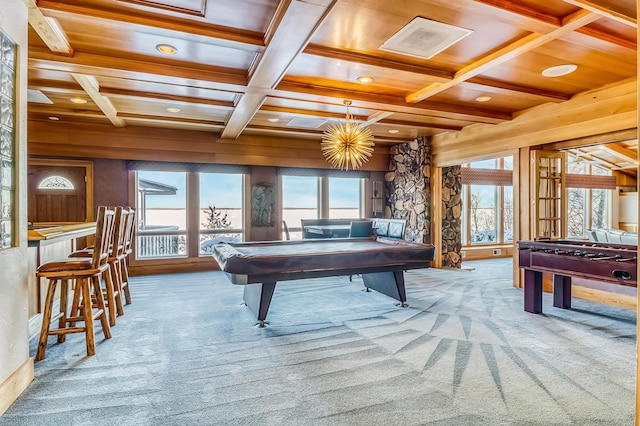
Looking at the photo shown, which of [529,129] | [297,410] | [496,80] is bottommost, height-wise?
[297,410]

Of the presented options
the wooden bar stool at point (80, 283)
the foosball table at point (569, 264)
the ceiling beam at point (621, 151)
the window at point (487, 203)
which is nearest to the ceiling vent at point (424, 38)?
the foosball table at point (569, 264)

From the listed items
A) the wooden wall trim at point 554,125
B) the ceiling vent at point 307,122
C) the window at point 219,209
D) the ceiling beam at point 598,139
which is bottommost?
the window at point 219,209

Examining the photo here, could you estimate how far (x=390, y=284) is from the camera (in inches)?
173

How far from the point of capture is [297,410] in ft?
6.71

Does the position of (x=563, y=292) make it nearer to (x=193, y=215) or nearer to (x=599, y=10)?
(x=599, y=10)

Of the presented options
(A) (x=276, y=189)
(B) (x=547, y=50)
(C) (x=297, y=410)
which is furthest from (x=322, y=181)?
(C) (x=297, y=410)

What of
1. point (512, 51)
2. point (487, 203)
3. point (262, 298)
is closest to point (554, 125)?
point (512, 51)

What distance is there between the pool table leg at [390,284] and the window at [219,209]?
342 cm

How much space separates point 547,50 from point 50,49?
14.7 feet

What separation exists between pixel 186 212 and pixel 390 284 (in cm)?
439

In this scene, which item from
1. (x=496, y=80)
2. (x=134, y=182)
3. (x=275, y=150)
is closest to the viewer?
(x=496, y=80)

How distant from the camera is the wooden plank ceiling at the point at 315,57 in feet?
8.41

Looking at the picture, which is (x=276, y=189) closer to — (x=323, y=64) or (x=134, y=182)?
(x=134, y=182)

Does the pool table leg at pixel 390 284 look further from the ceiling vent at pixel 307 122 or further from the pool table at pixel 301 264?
the ceiling vent at pixel 307 122
